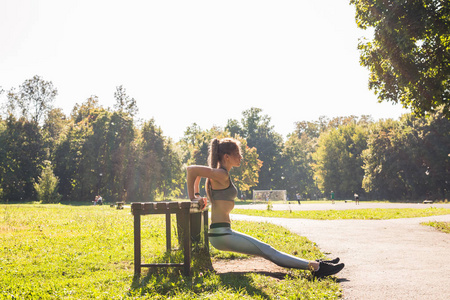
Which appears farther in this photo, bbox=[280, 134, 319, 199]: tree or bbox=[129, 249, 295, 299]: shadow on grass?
bbox=[280, 134, 319, 199]: tree

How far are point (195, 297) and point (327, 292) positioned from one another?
5.01 feet

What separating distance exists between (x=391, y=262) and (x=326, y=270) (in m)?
1.78

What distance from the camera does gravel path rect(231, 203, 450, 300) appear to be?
4473 millimetres

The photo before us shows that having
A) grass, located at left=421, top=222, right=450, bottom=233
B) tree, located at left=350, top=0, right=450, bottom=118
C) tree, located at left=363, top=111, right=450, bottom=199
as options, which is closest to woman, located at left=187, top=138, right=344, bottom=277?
grass, located at left=421, top=222, right=450, bottom=233

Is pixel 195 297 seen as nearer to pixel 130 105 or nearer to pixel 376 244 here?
pixel 376 244

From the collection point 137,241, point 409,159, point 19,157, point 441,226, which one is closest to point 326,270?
point 137,241

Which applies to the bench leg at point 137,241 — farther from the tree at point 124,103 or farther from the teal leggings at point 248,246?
the tree at point 124,103

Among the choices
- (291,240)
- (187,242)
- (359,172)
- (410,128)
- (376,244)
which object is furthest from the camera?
(359,172)

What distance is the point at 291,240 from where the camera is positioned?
29.3 feet

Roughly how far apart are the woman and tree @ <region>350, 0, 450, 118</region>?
8.64 m

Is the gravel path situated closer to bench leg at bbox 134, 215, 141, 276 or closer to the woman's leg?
the woman's leg

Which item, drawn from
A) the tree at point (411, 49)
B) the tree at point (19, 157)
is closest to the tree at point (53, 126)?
the tree at point (19, 157)

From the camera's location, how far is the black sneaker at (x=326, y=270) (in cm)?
506

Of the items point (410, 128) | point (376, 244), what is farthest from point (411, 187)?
point (376, 244)
